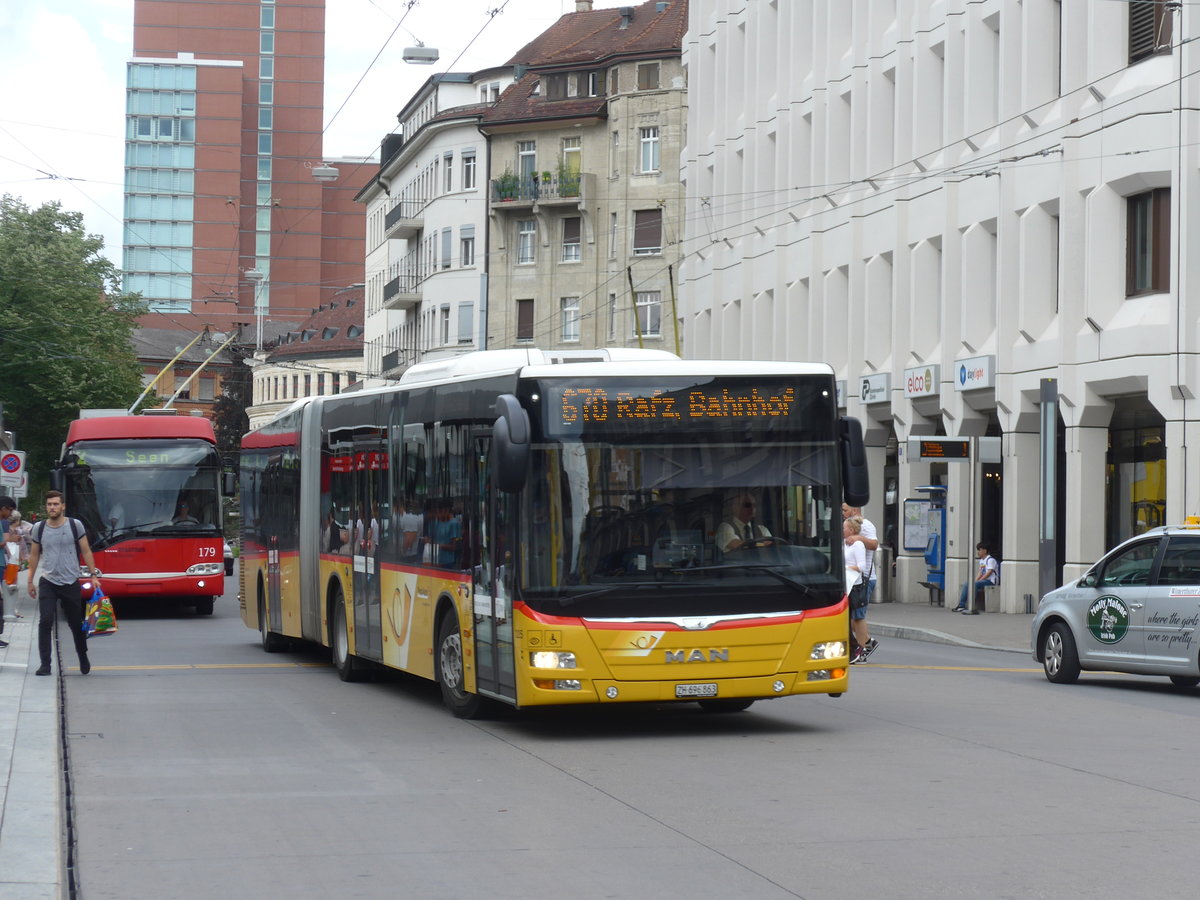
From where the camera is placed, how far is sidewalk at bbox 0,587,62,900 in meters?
7.90

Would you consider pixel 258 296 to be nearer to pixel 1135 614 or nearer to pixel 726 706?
pixel 1135 614

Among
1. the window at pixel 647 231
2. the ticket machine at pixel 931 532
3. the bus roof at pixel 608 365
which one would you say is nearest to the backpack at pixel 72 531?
the bus roof at pixel 608 365

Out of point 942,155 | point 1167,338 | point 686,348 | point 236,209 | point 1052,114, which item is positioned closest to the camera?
point 1167,338

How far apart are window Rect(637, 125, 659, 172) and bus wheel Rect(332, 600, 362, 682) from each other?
53.7 meters

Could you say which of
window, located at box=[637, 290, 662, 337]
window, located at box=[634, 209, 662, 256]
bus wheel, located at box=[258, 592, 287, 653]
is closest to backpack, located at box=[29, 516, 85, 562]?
bus wheel, located at box=[258, 592, 287, 653]

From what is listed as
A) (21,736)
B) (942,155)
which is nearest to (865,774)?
(21,736)

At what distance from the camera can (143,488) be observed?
31766 mm

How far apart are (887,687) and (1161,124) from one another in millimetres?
14957

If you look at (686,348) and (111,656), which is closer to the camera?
(111,656)

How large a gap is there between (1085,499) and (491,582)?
20.3 m

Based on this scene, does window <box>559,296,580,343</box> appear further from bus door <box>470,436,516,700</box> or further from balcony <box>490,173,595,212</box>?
bus door <box>470,436,516,700</box>

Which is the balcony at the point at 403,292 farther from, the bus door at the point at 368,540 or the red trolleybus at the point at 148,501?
the bus door at the point at 368,540

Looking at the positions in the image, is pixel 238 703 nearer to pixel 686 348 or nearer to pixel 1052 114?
pixel 1052 114

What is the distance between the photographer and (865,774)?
37.2 ft
